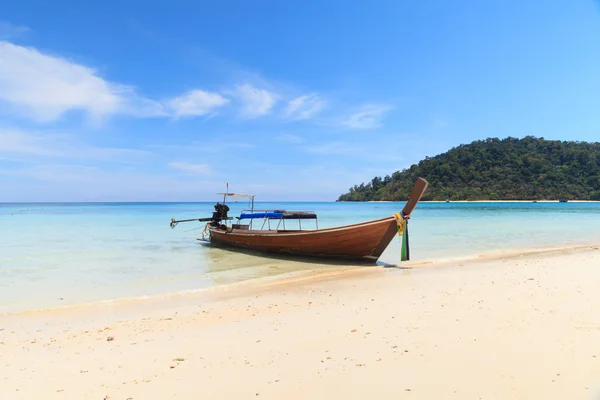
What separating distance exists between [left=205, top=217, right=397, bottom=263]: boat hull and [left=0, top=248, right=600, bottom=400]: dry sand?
379 cm

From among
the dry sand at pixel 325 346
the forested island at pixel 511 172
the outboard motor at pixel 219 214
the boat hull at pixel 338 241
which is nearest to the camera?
the dry sand at pixel 325 346

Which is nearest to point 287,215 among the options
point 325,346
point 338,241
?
point 338,241

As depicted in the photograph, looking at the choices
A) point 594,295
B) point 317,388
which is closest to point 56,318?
point 317,388

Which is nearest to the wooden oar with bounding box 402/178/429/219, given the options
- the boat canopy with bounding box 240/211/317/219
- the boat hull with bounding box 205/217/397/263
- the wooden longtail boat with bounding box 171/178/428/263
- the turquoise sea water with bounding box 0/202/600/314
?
the wooden longtail boat with bounding box 171/178/428/263

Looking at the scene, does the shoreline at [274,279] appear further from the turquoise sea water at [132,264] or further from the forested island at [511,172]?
the forested island at [511,172]

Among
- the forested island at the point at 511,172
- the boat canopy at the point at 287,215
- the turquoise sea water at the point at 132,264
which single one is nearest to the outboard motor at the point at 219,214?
the turquoise sea water at the point at 132,264

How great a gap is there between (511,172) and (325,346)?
10638cm

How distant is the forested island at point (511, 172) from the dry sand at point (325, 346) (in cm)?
9760

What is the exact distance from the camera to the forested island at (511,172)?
90438 mm

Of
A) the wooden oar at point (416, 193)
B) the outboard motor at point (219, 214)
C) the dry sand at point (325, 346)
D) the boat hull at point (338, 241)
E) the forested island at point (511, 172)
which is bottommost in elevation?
the dry sand at point (325, 346)

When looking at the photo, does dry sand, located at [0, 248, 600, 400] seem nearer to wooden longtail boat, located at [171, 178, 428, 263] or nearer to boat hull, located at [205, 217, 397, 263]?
wooden longtail boat, located at [171, 178, 428, 263]

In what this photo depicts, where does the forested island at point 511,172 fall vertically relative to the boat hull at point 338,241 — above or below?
above

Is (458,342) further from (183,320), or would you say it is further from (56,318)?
(56,318)

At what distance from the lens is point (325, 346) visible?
434 cm
